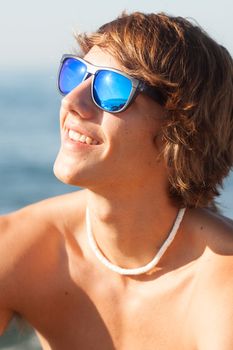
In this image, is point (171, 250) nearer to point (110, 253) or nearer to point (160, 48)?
point (110, 253)

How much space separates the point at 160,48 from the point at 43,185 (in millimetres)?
4736

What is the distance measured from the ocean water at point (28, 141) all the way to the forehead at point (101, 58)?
2467 millimetres

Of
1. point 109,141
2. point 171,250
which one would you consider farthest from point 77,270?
point 109,141

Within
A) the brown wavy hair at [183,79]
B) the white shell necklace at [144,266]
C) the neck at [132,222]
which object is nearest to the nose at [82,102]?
the brown wavy hair at [183,79]

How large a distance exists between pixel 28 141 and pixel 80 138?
19.5 ft

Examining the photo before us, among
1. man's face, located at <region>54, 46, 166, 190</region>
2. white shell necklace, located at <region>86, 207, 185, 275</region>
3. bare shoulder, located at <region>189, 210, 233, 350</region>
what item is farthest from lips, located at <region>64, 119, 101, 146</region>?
bare shoulder, located at <region>189, 210, 233, 350</region>

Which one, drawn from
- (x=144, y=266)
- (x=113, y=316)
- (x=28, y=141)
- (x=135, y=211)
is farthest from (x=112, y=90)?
(x=28, y=141)

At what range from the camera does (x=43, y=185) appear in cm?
738

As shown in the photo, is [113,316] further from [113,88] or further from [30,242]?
[113,88]

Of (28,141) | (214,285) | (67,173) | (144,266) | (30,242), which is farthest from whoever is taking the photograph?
(28,141)

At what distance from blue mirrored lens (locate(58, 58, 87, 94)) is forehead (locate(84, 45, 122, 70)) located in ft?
0.12

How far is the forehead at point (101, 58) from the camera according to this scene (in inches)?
107

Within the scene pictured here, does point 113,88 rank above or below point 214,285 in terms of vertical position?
above

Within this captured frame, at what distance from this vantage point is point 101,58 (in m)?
2.76
